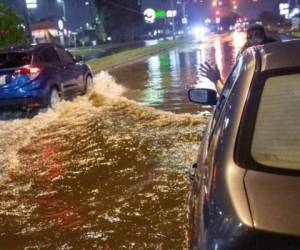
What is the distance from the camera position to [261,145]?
8.34ft

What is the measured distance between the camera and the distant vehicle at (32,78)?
38.5ft

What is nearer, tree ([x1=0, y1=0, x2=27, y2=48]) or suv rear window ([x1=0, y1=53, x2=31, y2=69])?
suv rear window ([x1=0, y1=53, x2=31, y2=69])

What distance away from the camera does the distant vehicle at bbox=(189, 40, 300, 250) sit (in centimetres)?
212

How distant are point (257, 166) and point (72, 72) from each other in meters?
11.6

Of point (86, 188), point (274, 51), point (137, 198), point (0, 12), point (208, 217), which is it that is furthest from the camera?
point (0, 12)

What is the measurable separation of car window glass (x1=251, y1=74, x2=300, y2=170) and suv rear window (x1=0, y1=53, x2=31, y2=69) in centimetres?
988

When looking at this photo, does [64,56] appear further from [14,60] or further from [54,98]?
[14,60]

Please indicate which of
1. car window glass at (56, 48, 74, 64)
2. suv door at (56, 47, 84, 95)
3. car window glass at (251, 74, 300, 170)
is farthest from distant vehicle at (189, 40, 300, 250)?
car window glass at (56, 48, 74, 64)

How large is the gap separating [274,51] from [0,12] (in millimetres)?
18439

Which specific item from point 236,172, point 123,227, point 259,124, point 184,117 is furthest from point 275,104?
point 184,117

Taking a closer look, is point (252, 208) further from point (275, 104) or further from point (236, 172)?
point (275, 104)

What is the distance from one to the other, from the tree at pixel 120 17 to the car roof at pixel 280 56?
79.7m

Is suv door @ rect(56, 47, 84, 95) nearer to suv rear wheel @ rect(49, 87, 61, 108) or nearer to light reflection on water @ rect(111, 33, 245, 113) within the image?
suv rear wheel @ rect(49, 87, 61, 108)

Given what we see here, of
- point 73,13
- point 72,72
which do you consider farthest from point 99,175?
point 73,13
